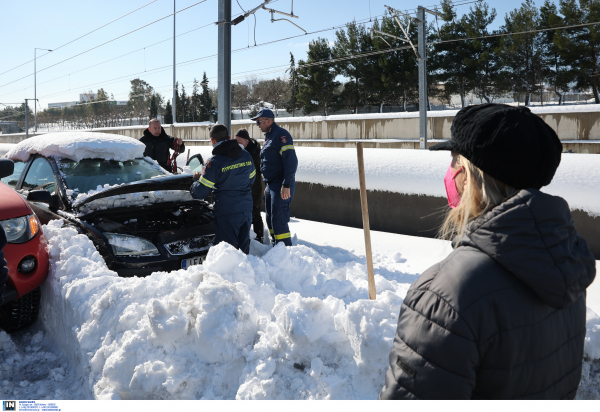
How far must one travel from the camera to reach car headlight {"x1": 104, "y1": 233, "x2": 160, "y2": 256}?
4367 mm

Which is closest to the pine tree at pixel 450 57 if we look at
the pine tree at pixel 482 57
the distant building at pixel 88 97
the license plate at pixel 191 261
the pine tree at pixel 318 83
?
the pine tree at pixel 482 57

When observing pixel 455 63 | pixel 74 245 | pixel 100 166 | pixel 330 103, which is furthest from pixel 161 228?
pixel 330 103

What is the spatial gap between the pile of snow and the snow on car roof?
12.1ft

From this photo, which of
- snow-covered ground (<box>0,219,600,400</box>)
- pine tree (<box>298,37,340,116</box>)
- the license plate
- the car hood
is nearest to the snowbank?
snow-covered ground (<box>0,219,600,400</box>)

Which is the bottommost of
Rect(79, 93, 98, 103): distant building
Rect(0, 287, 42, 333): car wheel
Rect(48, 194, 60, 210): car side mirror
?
Rect(0, 287, 42, 333): car wheel

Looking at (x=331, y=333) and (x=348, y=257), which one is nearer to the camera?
(x=331, y=333)

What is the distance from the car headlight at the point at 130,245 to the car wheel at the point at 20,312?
0.71 metres

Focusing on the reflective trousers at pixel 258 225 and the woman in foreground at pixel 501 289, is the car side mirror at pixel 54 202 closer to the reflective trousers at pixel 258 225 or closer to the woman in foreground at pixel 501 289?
the reflective trousers at pixel 258 225

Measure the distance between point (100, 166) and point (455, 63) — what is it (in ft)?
136

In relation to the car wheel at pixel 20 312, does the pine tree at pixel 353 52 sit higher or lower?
higher

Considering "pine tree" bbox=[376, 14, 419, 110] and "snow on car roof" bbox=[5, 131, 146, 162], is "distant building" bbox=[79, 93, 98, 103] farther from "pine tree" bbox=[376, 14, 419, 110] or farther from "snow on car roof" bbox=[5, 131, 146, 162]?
"snow on car roof" bbox=[5, 131, 146, 162]

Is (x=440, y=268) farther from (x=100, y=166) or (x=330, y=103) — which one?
(x=330, y=103)

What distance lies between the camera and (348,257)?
659 cm

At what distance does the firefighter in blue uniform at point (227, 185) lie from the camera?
15.8 feet
